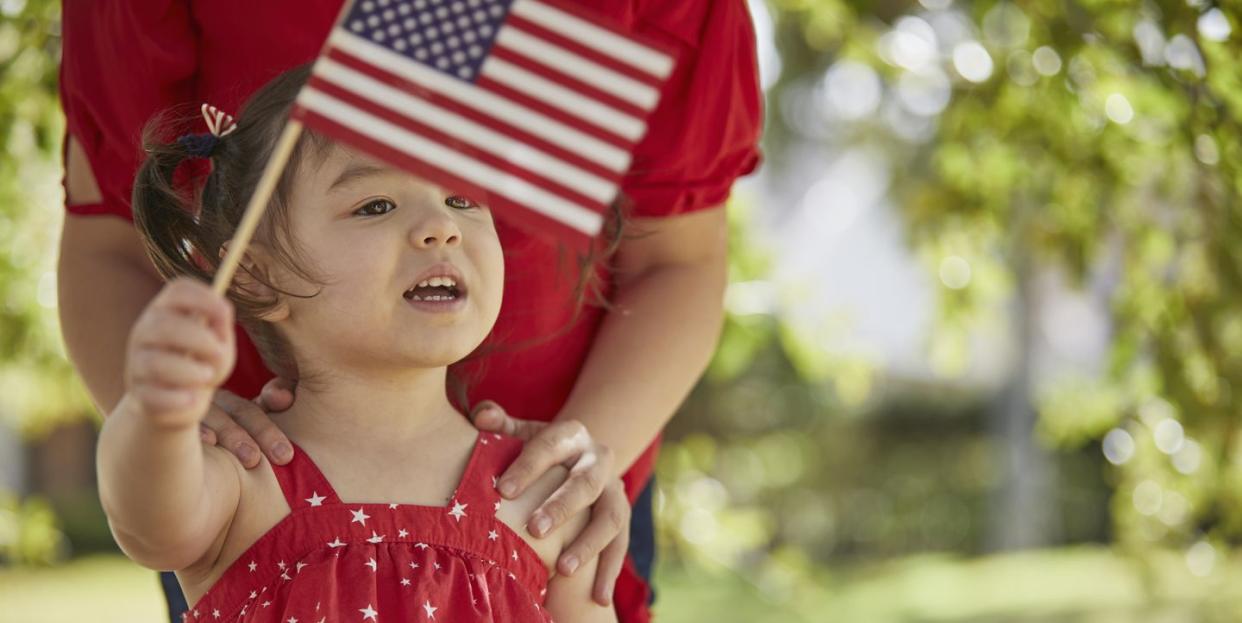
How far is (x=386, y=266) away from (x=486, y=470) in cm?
33

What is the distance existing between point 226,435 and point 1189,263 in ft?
9.29

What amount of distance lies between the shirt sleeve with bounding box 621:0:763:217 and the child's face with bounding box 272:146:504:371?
23.8 inches

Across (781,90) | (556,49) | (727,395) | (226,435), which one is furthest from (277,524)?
(781,90)

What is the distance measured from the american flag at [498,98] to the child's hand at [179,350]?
0.26m

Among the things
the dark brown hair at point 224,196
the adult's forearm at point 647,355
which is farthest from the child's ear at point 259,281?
the adult's forearm at point 647,355

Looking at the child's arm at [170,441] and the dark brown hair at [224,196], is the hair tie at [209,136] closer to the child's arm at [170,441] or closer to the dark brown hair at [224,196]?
the dark brown hair at [224,196]

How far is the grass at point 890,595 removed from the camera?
8664 mm

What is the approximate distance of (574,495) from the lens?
208cm

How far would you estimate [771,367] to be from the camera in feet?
52.2

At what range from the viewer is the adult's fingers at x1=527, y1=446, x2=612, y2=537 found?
6.72 feet

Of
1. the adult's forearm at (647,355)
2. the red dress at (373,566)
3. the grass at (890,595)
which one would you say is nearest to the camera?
the red dress at (373,566)

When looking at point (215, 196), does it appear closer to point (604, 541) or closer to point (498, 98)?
point (498, 98)

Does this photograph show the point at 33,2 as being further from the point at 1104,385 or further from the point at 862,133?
the point at 862,133

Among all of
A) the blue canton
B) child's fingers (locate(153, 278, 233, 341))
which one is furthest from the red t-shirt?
child's fingers (locate(153, 278, 233, 341))
